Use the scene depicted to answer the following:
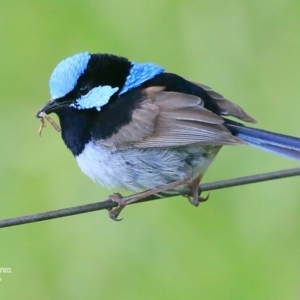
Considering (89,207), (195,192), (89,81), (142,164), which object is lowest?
(195,192)

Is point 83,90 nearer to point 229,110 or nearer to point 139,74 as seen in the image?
point 139,74

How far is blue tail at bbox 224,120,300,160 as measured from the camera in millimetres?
4035

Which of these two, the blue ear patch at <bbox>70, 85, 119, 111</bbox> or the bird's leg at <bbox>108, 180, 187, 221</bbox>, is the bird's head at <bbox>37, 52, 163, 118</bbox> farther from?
the bird's leg at <bbox>108, 180, 187, 221</bbox>

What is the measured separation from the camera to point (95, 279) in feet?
18.4

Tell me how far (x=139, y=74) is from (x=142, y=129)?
1.37 feet

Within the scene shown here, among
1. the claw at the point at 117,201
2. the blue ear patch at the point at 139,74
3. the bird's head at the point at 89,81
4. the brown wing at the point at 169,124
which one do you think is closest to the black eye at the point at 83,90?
the bird's head at the point at 89,81

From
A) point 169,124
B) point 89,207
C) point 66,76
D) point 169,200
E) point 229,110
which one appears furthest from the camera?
point 169,200

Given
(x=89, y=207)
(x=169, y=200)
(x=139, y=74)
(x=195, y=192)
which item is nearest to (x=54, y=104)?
(x=139, y=74)

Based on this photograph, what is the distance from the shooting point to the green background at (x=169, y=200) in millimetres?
5605

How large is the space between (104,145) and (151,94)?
1.06ft

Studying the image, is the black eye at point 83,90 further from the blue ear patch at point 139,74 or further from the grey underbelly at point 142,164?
the grey underbelly at point 142,164

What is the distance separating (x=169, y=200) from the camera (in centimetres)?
588

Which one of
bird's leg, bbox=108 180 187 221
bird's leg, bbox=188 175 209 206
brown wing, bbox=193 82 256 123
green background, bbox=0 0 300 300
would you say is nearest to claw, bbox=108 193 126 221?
bird's leg, bbox=108 180 187 221

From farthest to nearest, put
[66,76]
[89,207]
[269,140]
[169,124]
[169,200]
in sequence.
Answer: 1. [169,200]
2. [66,76]
3. [169,124]
4. [269,140]
5. [89,207]
